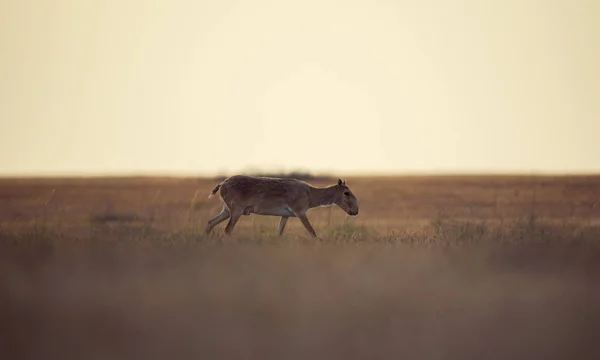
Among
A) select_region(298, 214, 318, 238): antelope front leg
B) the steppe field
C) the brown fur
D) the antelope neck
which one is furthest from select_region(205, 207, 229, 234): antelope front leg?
the steppe field

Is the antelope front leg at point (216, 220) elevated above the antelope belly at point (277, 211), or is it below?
below

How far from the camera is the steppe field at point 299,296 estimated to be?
36.9ft

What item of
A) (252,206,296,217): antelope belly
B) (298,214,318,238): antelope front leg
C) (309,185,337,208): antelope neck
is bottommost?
(298,214,318,238): antelope front leg

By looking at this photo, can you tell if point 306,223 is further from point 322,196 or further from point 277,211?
point 322,196

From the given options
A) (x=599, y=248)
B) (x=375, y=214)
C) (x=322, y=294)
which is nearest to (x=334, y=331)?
(x=322, y=294)

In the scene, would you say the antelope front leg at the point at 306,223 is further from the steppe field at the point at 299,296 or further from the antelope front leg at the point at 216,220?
the steppe field at the point at 299,296

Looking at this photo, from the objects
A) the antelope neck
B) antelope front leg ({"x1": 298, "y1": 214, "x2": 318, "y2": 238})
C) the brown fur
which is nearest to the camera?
antelope front leg ({"x1": 298, "y1": 214, "x2": 318, "y2": 238})

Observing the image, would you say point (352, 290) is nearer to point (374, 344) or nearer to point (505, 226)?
point (374, 344)

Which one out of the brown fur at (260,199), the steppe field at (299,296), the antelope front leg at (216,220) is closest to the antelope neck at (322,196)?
the brown fur at (260,199)

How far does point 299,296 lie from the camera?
13047 millimetres

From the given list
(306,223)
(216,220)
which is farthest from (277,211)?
(216,220)

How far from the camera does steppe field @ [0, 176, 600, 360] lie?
1125cm

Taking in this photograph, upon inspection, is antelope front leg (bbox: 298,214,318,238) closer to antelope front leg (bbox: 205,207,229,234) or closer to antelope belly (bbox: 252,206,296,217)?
antelope belly (bbox: 252,206,296,217)

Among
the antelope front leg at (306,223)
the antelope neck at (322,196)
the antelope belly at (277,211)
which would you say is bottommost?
the antelope front leg at (306,223)
